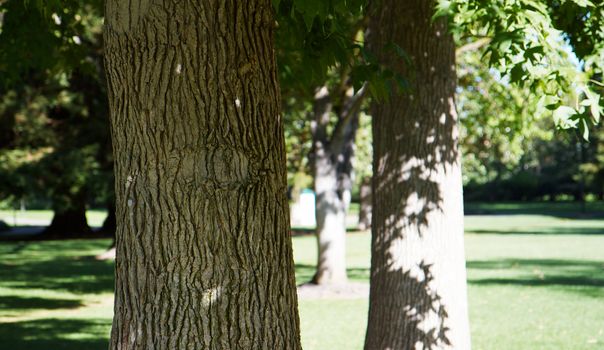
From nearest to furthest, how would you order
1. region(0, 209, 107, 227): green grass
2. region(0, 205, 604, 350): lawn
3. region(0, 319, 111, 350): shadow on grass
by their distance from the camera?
region(0, 319, 111, 350): shadow on grass → region(0, 205, 604, 350): lawn → region(0, 209, 107, 227): green grass

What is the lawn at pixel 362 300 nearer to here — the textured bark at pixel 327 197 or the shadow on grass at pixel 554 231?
the textured bark at pixel 327 197

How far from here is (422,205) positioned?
20.2ft

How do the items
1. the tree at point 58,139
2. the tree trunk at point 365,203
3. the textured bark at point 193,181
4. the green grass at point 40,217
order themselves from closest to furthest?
the textured bark at point 193,181 → the tree at point 58,139 → the tree trunk at point 365,203 → the green grass at point 40,217

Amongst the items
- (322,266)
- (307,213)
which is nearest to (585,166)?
(307,213)

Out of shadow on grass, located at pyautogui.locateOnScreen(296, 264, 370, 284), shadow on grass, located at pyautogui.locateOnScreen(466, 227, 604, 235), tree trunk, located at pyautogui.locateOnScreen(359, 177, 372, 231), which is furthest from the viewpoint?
tree trunk, located at pyautogui.locateOnScreen(359, 177, 372, 231)

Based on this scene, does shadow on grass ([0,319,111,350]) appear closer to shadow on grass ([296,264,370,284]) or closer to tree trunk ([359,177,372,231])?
shadow on grass ([296,264,370,284])

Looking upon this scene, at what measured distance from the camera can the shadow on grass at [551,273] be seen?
52.6 ft

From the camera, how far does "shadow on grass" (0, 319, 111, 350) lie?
10344mm

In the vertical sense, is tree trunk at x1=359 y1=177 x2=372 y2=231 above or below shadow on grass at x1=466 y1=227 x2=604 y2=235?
above

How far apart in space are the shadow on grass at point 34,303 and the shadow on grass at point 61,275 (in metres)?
1.16

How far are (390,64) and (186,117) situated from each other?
319cm

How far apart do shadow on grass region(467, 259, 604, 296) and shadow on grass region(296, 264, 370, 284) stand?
238 centimetres

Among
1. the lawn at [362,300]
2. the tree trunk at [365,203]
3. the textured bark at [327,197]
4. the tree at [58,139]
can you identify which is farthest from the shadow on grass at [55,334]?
the tree trunk at [365,203]

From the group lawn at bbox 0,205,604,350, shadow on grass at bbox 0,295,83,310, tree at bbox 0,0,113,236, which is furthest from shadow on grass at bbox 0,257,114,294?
tree at bbox 0,0,113,236
